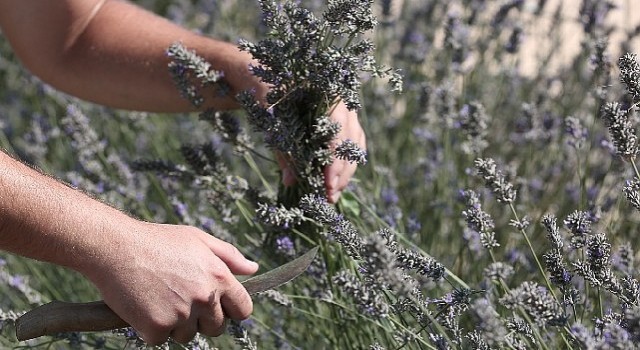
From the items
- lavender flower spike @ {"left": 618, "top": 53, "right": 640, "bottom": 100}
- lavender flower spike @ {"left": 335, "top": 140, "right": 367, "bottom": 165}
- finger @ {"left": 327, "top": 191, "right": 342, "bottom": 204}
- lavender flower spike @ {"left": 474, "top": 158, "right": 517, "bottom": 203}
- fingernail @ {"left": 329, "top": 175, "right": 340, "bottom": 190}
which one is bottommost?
finger @ {"left": 327, "top": 191, "right": 342, "bottom": 204}

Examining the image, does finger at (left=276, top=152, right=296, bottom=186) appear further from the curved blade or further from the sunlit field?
the curved blade

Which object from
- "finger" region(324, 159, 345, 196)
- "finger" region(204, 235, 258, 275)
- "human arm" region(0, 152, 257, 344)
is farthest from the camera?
"finger" region(324, 159, 345, 196)

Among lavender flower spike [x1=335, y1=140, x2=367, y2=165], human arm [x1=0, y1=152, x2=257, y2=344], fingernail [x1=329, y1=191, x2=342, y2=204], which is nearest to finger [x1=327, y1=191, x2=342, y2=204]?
fingernail [x1=329, y1=191, x2=342, y2=204]

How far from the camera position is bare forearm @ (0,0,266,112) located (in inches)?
81.7

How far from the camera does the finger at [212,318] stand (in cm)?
147

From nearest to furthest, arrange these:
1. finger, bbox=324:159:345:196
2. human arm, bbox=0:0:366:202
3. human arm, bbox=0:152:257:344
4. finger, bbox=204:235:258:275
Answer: human arm, bbox=0:152:257:344 < finger, bbox=204:235:258:275 < finger, bbox=324:159:345:196 < human arm, bbox=0:0:366:202

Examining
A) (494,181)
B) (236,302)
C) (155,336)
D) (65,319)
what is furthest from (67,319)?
(494,181)

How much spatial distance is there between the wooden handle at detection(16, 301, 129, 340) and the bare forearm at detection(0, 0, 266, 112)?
2.14 feet

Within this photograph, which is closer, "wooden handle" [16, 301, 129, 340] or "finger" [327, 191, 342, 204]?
"wooden handle" [16, 301, 129, 340]

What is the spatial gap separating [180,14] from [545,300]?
2.69 meters

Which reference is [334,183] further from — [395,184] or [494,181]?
[395,184]

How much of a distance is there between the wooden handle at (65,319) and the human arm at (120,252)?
56 mm

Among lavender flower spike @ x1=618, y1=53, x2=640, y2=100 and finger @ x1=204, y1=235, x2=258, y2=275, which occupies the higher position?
lavender flower spike @ x1=618, y1=53, x2=640, y2=100

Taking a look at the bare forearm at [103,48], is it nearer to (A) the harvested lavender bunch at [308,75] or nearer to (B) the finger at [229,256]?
(A) the harvested lavender bunch at [308,75]
